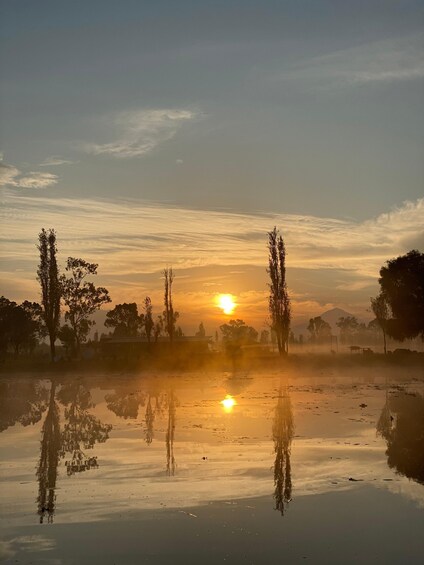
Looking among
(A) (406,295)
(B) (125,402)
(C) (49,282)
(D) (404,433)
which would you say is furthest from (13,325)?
(D) (404,433)

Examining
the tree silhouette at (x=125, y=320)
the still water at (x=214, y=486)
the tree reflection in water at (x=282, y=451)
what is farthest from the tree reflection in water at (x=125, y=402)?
the tree silhouette at (x=125, y=320)

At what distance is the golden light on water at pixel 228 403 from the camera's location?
2448cm

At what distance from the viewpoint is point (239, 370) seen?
52844 mm

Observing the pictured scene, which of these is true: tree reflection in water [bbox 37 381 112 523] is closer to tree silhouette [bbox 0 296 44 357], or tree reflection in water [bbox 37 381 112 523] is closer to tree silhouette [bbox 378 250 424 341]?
tree silhouette [bbox 378 250 424 341]

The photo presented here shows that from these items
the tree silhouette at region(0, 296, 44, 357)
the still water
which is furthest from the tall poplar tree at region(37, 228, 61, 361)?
the still water

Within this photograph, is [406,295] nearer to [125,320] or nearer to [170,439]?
[170,439]

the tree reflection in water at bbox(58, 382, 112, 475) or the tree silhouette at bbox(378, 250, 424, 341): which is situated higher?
the tree silhouette at bbox(378, 250, 424, 341)

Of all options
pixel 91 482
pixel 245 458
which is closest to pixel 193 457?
pixel 245 458

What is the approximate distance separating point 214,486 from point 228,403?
15179 millimetres

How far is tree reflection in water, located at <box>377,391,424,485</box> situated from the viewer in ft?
42.3

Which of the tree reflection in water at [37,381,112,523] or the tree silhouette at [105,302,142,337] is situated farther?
the tree silhouette at [105,302,142,337]

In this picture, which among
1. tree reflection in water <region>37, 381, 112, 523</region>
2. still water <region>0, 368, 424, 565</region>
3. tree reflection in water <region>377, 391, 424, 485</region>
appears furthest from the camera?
tree reflection in water <region>377, 391, 424, 485</region>

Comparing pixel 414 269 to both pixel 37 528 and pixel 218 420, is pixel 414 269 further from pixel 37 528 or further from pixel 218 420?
pixel 37 528

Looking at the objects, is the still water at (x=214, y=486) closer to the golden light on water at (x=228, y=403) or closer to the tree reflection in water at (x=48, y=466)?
the tree reflection in water at (x=48, y=466)
